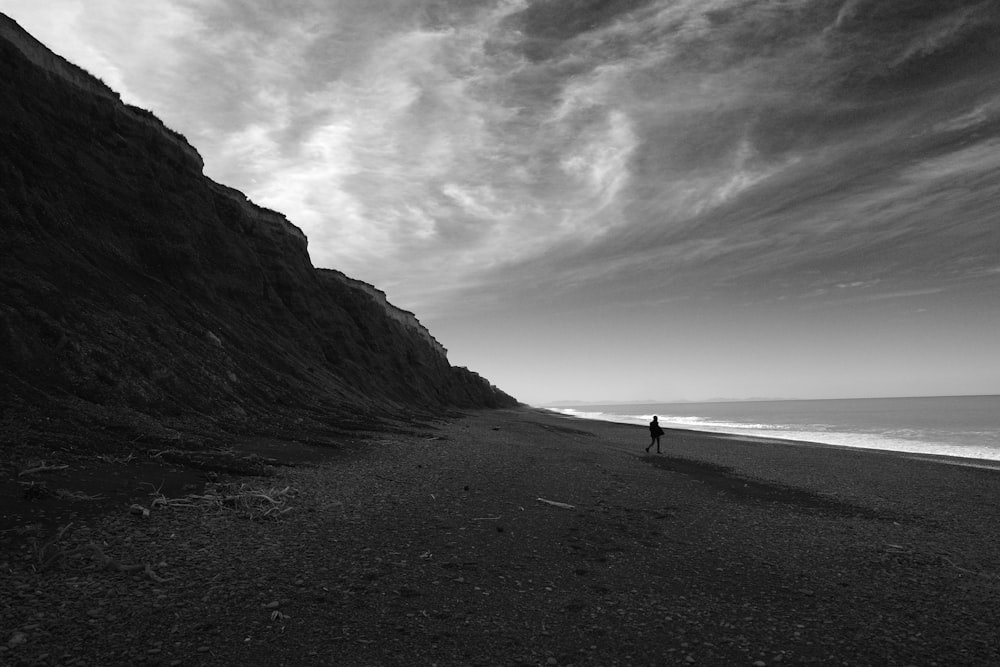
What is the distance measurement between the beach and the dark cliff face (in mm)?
5838

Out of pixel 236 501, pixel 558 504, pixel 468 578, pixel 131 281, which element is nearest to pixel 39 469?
pixel 236 501

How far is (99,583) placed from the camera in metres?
6.15

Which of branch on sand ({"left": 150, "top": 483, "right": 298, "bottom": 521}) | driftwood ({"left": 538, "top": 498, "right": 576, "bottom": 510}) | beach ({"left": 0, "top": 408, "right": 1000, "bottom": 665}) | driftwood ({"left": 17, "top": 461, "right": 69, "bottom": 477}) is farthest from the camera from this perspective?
driftwood ({"left": 538, "top": 498, "right": 576, "bottom": 510})

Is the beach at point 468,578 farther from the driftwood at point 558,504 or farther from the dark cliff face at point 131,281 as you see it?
the dark cliff face at point 131,281

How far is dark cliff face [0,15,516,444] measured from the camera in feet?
48.3

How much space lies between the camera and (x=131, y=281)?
71.3ft

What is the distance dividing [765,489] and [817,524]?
530 cm

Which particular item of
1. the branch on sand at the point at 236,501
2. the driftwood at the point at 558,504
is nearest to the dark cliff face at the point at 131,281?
the branch on sand at the point at 236,501

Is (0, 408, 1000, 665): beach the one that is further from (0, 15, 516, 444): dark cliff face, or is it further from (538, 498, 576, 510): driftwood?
(0, 15, 516, 444): dark cliff face

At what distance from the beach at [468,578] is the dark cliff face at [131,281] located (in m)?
5.84

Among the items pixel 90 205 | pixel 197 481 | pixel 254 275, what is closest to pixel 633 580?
pixel 197 481

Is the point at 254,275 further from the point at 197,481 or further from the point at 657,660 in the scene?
the point at 657,660

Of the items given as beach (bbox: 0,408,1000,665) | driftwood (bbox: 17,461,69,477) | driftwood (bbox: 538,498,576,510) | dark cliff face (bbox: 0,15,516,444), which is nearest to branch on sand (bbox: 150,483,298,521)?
beach (bbox: 0,408,1000,665)

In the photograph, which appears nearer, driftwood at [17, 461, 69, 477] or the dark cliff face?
driftwood at [17, 461, 69, 477]
